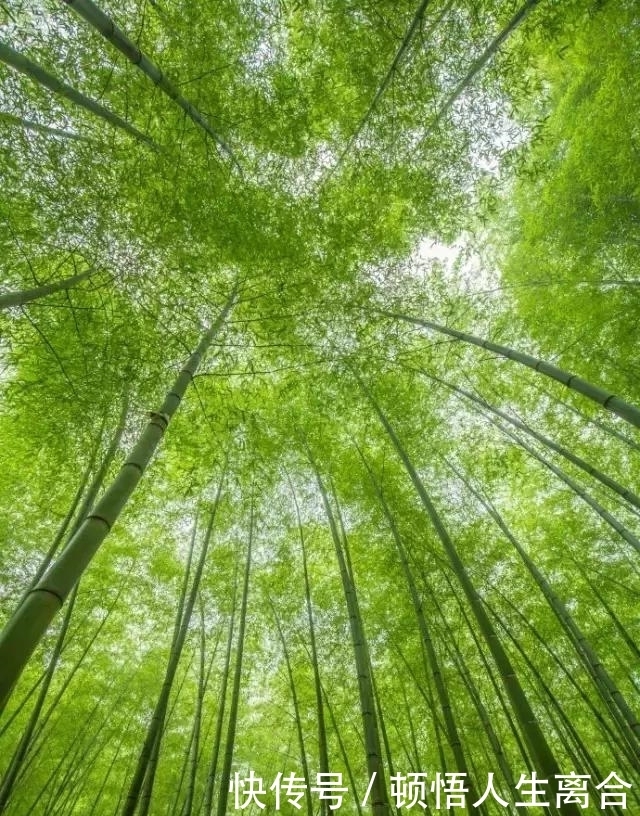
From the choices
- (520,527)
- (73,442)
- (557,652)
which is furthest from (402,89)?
(557,652)

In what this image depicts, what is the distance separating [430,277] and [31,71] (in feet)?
12.2

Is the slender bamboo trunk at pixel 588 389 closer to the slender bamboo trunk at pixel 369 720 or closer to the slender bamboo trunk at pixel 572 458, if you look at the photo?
the slender bamboo trunk at pixel 572 458

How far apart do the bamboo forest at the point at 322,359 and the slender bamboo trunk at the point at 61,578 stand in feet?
0.04

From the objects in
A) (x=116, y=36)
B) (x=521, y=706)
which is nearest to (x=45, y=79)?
(x=116, y=36)

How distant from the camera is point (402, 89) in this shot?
3.47 meters

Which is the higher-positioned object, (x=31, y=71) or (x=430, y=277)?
(x=430, y=277)

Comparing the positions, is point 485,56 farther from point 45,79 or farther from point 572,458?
point 572,458

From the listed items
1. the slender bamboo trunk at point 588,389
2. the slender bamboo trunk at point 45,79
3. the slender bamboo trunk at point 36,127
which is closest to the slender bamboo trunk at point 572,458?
the slender bamboo trunk at point 588,389

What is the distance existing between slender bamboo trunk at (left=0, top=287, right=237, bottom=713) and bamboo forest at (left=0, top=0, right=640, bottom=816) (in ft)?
0.04

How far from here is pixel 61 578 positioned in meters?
1.46

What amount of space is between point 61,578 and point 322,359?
309 centimetres

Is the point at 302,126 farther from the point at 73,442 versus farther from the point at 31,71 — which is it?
the point at 73,442

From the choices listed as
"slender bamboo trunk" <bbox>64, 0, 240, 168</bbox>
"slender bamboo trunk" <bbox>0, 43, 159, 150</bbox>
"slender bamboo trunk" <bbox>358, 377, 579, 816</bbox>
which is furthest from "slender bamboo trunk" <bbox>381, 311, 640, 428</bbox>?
"slender bamboo trunk" <bbox>0, 43, 159, 150</bbox>

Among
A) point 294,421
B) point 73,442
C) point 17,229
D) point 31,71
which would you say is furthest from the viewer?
point 294,421
